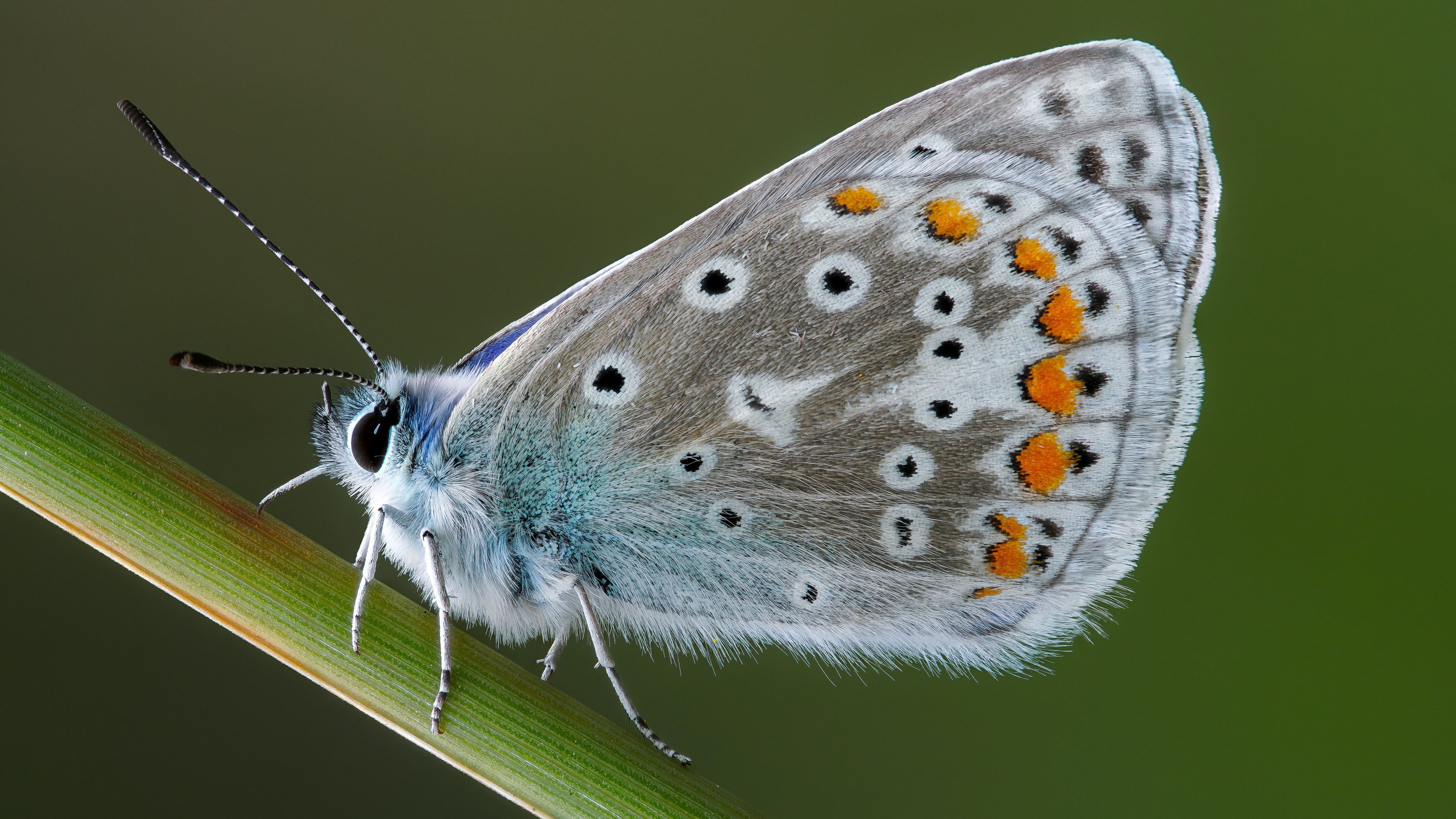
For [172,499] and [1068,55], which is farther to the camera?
[1068,55]

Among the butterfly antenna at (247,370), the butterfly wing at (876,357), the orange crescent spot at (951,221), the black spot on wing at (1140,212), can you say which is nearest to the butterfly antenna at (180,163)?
the butterfly antenna at (247,370)

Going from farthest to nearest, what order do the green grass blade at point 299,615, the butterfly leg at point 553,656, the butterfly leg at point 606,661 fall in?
the butterfly leg at point 553,656 → the butterfly leg at point 606,661 → the green grass blade at point 299,615

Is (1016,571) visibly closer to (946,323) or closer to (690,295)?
(946,323)

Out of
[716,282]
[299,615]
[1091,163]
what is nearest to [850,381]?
[716,282]

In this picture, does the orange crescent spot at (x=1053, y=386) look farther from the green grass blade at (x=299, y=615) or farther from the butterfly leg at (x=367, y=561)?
the butterfly leg at (x=367, y=561)

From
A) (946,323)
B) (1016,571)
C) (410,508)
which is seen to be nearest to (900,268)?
(946,323)

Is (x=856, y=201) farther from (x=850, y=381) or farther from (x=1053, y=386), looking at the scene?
(x=1053, y=386)
